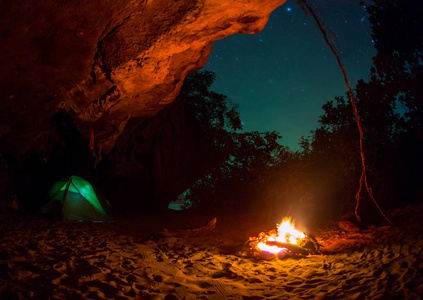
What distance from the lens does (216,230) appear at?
869cm

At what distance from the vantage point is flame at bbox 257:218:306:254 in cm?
613

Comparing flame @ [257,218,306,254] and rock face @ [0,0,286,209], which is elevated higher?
rock face @ [0,0,286,209]

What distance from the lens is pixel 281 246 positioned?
20.0ft

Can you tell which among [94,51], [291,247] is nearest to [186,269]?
[291,247]

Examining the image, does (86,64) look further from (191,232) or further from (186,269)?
(186,269)

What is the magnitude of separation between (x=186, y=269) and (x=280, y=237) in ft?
11.3

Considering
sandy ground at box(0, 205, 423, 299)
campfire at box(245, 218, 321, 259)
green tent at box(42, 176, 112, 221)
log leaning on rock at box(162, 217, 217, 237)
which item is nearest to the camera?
sandy ground at box(0, 205, 423, 299)

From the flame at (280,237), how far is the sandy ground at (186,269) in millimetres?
557

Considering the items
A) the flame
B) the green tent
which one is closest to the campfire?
the flame

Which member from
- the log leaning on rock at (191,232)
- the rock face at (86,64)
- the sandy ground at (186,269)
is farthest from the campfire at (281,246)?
the rock face at (86,64)

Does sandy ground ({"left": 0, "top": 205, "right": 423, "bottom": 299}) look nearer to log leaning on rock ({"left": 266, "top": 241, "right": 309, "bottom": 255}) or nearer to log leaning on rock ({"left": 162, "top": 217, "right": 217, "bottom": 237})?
log leaning on rock ({"left": 266, "top": 241, "right": 309, "bottom": 255})

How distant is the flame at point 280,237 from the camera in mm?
6132

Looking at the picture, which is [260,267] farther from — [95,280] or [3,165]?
[3,165]

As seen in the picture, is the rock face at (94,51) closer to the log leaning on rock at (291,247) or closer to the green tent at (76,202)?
the green tent at (76,202)
